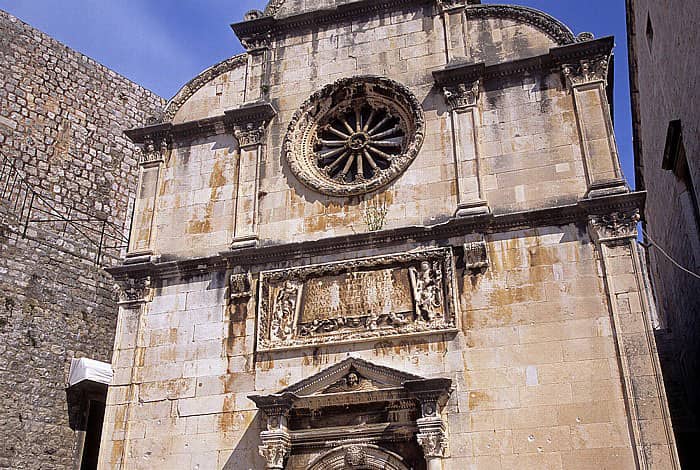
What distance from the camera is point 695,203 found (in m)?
11.7

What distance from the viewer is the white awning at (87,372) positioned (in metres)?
12.8

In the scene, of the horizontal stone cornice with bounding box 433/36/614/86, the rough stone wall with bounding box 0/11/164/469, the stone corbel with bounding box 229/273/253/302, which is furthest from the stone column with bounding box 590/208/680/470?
the rough stone wall with bounding box 0/11/164/469

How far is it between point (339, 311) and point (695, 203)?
20.6ft

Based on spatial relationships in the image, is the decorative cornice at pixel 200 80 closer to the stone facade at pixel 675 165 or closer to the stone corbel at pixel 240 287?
the stone corbel at pixel 240 287

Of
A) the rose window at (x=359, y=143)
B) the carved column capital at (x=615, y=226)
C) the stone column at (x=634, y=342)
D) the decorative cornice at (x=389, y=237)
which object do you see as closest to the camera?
the stone column at (x=634, y=342)

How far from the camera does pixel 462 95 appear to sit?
10.7 meters

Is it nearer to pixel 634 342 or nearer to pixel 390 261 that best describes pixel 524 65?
pixel 390 261

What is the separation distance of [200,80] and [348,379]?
621 centimetres

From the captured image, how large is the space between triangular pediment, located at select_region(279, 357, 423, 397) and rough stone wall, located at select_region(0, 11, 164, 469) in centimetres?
556

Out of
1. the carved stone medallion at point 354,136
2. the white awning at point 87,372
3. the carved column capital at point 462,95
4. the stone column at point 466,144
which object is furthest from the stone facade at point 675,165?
the white awning at point 87,372

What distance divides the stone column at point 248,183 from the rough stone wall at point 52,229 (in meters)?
4.64

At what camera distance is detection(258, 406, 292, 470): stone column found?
9.04 meters

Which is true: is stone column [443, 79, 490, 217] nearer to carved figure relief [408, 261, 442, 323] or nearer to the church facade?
the church facade

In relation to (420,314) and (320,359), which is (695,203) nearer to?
(420,314)
